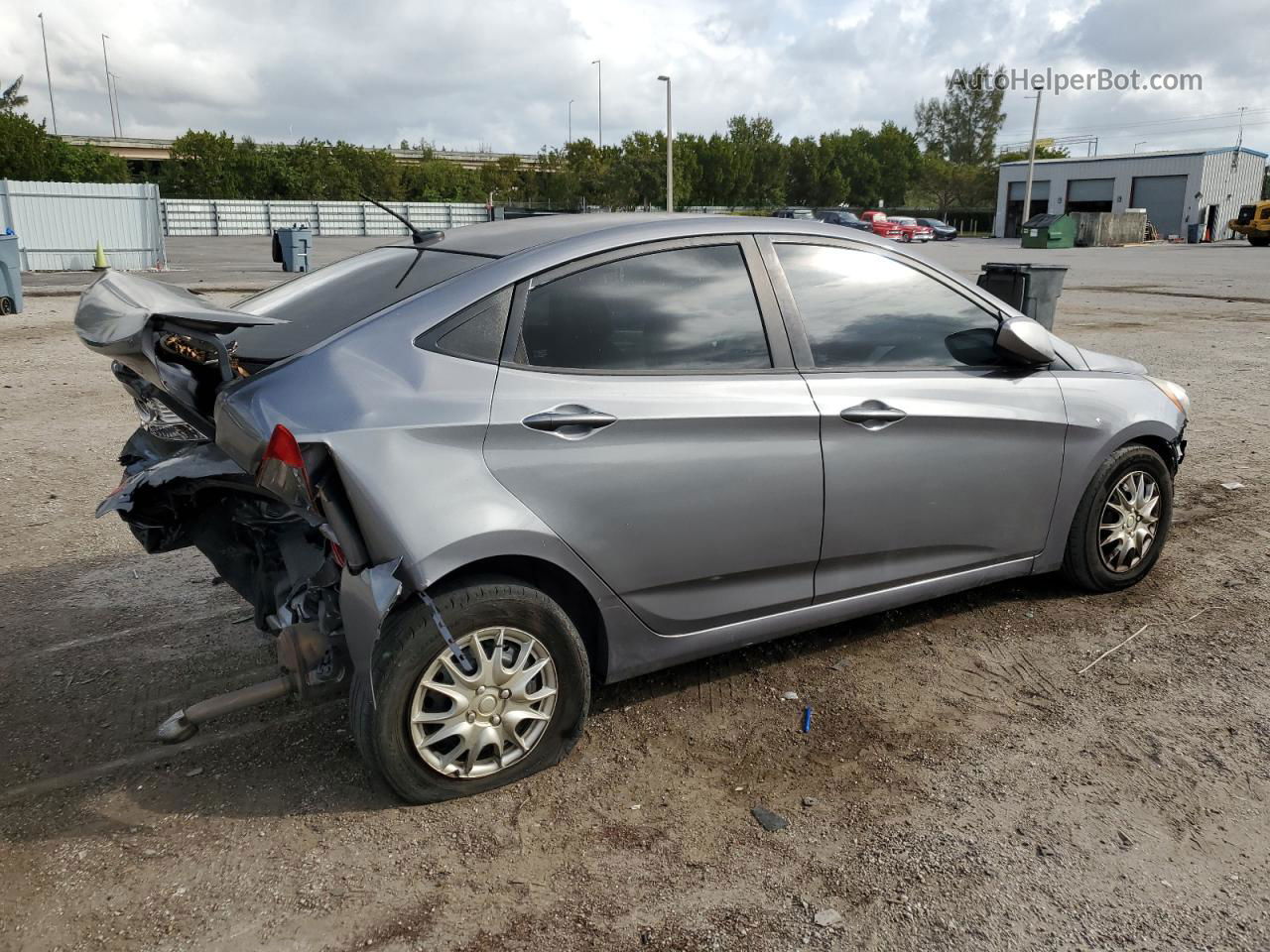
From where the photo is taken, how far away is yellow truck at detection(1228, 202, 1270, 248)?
45.0m

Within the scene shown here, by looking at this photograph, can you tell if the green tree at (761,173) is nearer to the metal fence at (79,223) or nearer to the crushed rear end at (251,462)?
the metal fence at (79,223)

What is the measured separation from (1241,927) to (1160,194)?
6636cm

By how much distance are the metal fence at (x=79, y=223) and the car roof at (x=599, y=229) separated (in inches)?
975

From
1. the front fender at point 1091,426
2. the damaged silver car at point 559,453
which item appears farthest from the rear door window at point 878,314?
the front fender at point 1091,426

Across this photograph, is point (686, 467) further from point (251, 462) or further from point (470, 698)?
point (251, 462)

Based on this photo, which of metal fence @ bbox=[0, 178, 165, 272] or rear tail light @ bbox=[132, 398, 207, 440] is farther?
metal fence @ bbox=[0, 178, 165, 272]

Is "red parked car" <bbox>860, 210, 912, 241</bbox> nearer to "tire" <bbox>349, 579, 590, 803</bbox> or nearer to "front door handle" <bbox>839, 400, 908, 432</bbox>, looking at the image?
"front door handle" <bbox>839, 400, 908, 432</bbox>

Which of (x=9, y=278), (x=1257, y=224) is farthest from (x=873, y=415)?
(x=1257, y=224)

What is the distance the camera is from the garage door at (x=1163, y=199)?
5884 centimetres

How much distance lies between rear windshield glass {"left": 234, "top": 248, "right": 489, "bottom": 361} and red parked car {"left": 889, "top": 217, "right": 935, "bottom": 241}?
46349mm

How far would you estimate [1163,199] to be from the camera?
2356 inches

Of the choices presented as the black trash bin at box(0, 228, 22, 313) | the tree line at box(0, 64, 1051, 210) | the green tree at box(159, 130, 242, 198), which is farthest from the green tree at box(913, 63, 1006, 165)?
the black trash bin at box(0, 228, 22, 313)

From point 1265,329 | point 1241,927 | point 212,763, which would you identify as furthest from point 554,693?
point 1265,329

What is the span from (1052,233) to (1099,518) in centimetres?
4391
